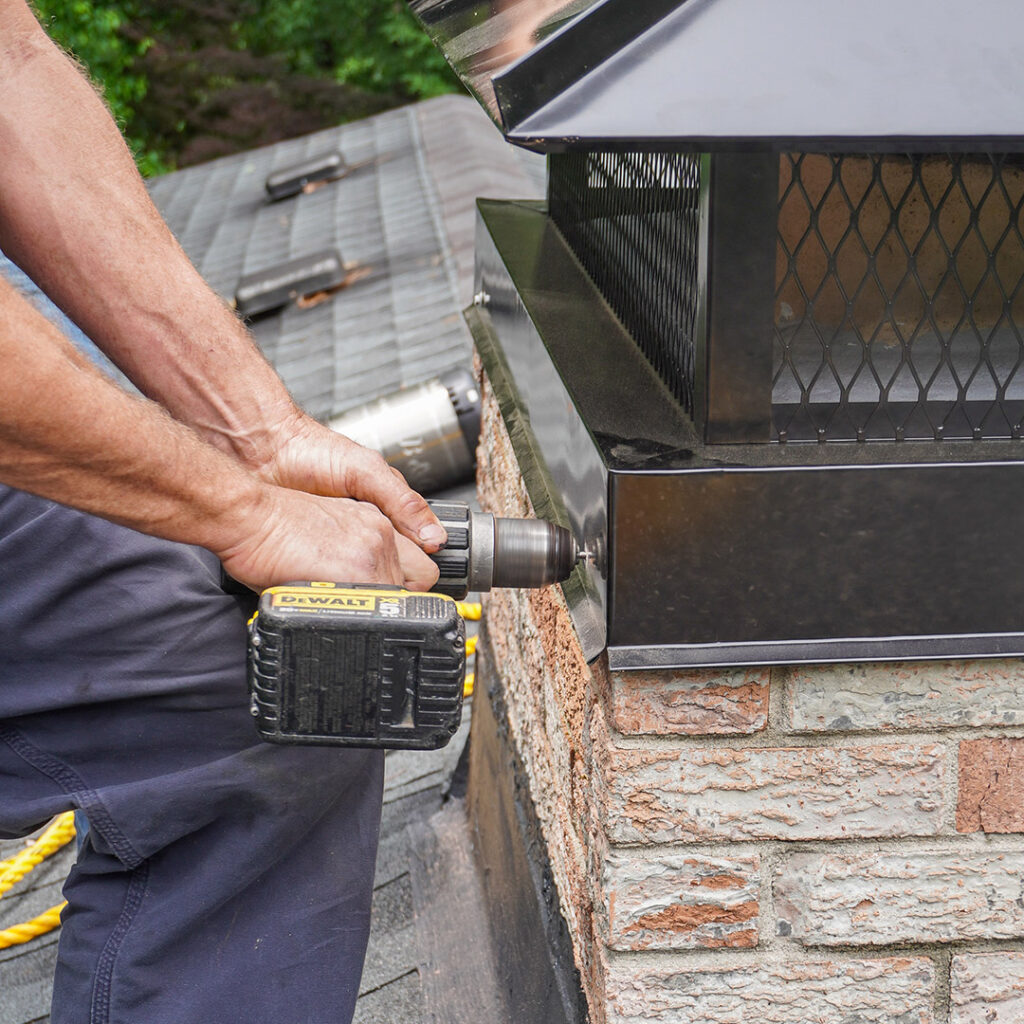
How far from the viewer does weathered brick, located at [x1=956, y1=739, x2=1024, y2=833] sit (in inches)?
50.4

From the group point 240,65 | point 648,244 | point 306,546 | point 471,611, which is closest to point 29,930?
point 471,611

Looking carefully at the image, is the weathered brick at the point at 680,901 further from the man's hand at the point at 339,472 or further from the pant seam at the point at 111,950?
the pant seam at the point at 111,950

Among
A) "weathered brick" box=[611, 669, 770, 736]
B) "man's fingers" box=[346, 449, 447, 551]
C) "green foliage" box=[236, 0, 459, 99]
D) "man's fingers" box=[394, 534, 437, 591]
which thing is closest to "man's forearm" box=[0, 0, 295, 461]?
"man's fingers" box=[346, 449, 447, 551]

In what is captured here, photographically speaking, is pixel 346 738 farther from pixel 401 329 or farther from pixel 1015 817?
pixel 401 329

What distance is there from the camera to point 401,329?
5.25 meters

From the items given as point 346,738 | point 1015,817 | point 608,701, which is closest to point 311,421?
point 346,738

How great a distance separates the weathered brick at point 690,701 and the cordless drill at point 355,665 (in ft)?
0.59

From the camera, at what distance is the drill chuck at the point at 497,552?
139cm

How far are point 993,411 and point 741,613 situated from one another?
1.12 ft

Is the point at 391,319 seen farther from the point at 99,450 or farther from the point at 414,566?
the point at 99,450

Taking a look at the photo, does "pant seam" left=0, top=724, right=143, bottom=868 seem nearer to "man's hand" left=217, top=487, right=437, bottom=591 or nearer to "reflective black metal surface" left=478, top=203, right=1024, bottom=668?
"man's hand" left=217, top=487, right=437, bottom=591

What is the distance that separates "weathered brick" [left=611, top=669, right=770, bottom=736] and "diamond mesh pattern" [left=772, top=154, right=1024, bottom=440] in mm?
258

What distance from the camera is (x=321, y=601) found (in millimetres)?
1249

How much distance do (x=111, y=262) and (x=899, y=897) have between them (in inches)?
51.0
